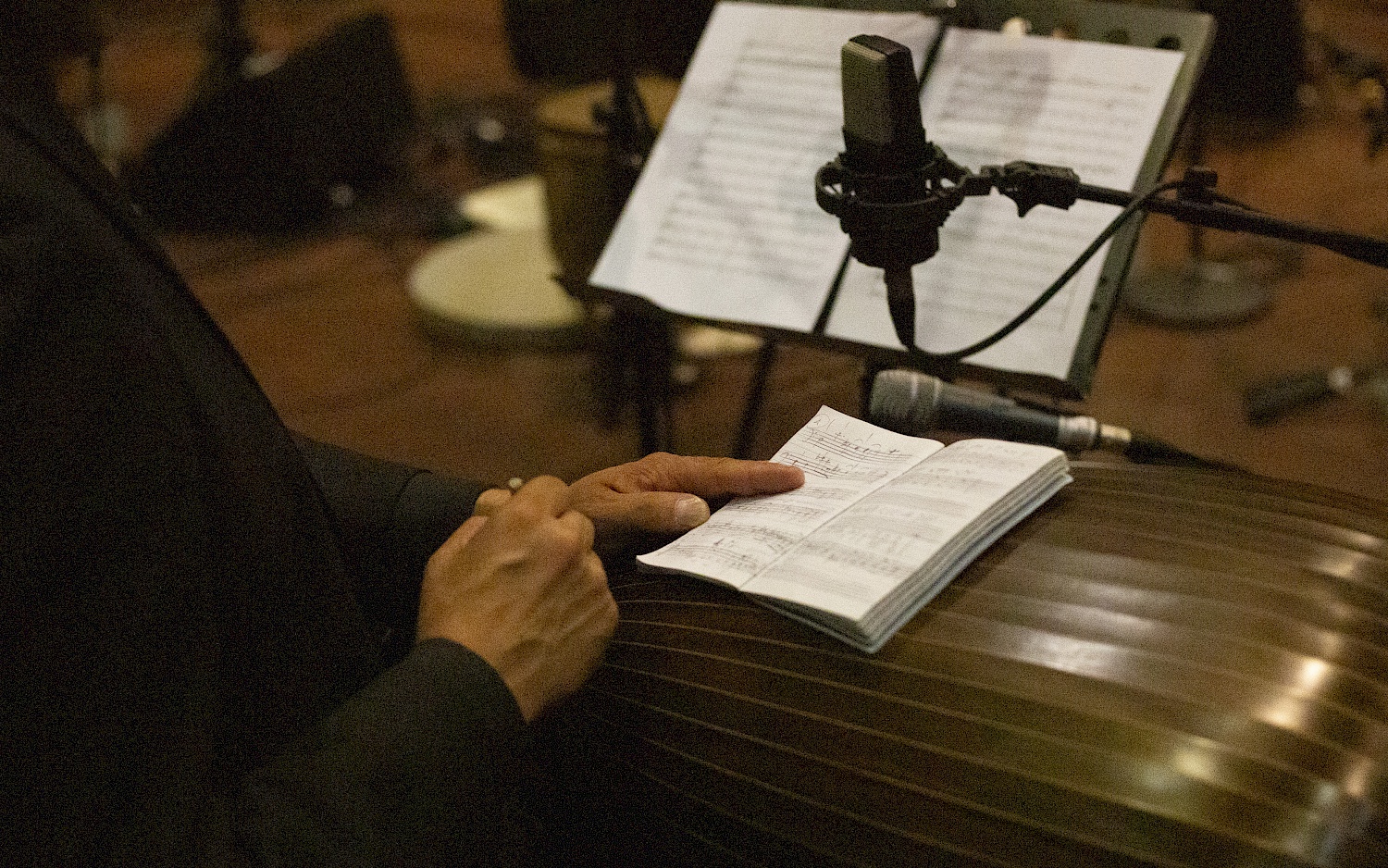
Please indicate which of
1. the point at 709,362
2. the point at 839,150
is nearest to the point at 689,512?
the point at 839,150

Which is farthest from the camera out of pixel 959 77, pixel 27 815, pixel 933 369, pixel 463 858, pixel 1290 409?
pixel 1290 409

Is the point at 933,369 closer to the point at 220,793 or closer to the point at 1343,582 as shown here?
the point at 1343,582

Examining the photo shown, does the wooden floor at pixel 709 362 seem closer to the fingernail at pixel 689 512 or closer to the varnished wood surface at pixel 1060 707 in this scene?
the fingernail at pixel 689 512

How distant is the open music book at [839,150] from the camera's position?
1.28 meters

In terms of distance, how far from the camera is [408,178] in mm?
4273

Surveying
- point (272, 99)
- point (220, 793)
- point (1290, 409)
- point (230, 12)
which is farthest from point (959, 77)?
point (230, 12)

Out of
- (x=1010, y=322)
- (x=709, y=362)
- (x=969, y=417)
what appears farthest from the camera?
(x=709, y=362)

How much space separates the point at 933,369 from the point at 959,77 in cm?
38

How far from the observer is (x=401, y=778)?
0.76 metres

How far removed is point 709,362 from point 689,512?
212 cm

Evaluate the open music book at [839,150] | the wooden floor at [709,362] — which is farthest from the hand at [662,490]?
the wooden floor at [709,362]

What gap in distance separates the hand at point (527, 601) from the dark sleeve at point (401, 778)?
2 cm

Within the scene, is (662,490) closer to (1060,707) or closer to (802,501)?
(802,501)

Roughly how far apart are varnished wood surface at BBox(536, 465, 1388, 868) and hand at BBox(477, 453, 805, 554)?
2.4 inches
